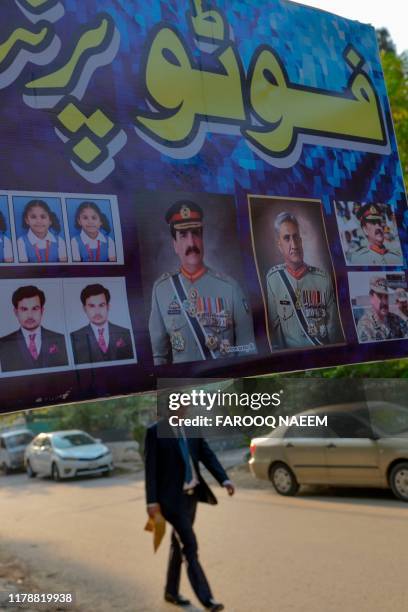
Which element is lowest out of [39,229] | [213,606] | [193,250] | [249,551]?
[249,551]

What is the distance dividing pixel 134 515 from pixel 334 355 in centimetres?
690

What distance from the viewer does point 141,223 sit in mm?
4168

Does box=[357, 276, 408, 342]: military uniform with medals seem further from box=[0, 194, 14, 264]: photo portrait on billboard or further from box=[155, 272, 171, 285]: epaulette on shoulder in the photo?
box=[0, 194, 14, 264]: photo portrait on billboard

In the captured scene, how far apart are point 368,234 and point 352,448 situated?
17.3 feet

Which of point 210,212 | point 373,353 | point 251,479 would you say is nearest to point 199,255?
point 210,212

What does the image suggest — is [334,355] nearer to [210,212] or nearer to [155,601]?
[210,212]

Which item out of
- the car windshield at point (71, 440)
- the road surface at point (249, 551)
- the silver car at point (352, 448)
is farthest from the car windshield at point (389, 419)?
the car windshield at point (71, 440)

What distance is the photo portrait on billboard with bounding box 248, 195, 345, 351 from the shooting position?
4.59m

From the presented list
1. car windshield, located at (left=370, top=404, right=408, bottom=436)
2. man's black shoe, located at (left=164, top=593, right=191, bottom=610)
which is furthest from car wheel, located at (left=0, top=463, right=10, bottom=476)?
man's black shoe, located at (left=164, top=593, right=191, bottom=610)

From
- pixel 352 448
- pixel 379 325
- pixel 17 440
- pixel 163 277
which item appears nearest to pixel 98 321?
pixel 163 277

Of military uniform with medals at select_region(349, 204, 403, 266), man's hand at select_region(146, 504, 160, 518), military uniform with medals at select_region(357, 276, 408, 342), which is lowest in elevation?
man's hand at select_region(146, 504, 160, 518)

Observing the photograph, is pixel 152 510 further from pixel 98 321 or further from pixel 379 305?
pixel 379 305

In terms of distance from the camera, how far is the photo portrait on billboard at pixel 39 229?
373 cm

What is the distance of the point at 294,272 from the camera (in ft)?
15.5
